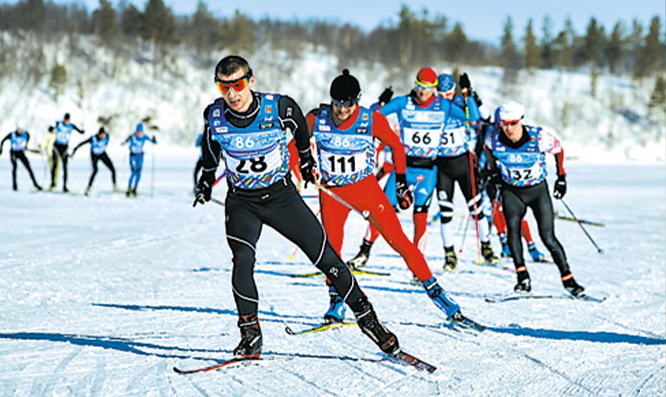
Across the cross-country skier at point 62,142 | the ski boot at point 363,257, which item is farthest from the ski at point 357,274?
the cross-country skier at point 62,142

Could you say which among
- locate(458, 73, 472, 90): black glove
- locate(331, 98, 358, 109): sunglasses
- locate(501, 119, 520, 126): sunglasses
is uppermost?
locate(458, 73, 472, 90): black glove

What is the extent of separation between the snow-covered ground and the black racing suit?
492 millimetres

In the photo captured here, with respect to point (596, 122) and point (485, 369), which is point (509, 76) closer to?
point (596, 122)

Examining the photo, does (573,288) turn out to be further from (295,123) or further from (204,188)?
(204,188)

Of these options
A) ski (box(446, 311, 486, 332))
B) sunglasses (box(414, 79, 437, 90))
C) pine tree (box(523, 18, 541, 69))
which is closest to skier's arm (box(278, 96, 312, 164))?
ski (box(446, 311, 486, 332))

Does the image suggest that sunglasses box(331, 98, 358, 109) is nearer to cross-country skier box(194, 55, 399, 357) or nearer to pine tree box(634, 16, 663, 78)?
cross-country skier box(194, 55, 399, 357)

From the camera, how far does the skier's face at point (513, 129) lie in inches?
228

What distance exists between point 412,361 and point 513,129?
272 cm

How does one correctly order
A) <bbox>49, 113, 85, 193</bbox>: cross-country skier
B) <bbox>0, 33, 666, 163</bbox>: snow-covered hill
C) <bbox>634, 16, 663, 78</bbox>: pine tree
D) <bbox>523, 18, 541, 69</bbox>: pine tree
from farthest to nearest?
<bbox>523, 18, 541, 69</bbox>: pine tree, <bbox>634, 16, 663, 78</bbox>: pine tree, <bbox>0, 33, 666, 163</bbox>: snow-covered hill, <bbox>49, 113, 85, 193</bbox>: cross-country skier

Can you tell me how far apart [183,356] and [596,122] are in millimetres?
71254

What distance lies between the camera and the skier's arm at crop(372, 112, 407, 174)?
487 centimetres

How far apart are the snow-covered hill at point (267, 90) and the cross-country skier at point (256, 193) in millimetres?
45023

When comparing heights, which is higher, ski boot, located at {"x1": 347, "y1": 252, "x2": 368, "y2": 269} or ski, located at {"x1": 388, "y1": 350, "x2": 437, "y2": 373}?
ski, located at {"x1": 388, "y1": 350, "x2": 437, "y2": 373}

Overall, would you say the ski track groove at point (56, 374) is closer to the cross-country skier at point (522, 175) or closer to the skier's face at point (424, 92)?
the cross-country skier at point (522, 175)
